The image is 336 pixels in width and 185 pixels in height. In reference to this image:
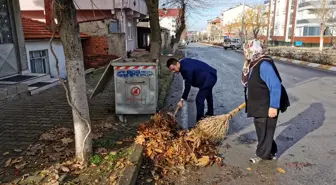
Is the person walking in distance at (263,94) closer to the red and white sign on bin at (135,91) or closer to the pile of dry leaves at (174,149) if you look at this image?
the pile of dry leaves at (174,149)

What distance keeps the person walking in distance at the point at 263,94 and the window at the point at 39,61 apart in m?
8.60

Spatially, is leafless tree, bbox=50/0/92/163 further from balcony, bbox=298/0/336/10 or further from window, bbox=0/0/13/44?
balcony, bbox=298/0/336/10

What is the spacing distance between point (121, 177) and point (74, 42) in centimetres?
164

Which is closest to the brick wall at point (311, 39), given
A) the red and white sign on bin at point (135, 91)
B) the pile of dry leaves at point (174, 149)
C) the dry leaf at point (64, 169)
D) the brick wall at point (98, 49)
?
the brick wall at point (98, 49)

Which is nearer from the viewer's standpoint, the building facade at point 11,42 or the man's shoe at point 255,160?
the man's shoe at point 255,160

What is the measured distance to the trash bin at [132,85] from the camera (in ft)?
17.0

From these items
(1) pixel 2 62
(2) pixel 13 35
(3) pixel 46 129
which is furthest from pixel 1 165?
(2) pixel 13 35

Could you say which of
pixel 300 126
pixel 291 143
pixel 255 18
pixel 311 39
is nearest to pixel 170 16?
pixel 255 18

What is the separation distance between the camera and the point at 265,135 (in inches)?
150

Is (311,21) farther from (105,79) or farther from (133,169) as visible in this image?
(133,169)

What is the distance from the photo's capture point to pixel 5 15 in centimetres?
839

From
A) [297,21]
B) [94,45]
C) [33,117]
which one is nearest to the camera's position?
[33,117]

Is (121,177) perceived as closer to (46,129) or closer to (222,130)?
(222,130)

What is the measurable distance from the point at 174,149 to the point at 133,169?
789 millimetres
